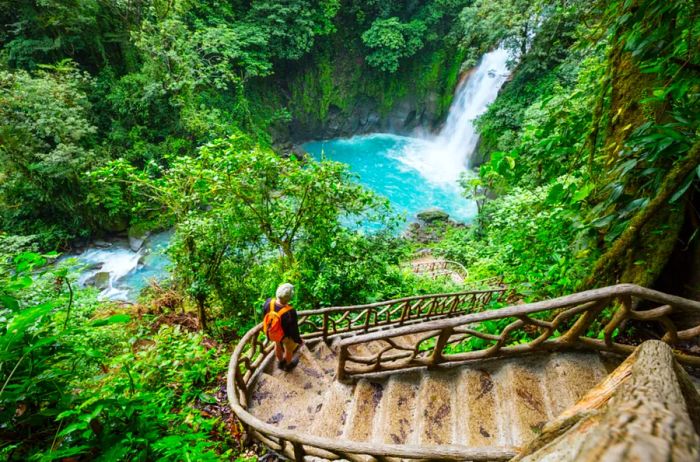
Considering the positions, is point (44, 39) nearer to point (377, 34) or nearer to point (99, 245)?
point (99, 245)

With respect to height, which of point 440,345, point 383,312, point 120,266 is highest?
point 440,345

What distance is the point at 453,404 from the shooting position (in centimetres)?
279

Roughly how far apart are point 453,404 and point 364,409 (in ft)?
2.79

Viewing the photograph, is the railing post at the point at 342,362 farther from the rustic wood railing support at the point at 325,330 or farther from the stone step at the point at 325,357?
the rustic wood railing support at the point at 325,330

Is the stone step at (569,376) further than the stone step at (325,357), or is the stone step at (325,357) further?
the stone step at (325,357)

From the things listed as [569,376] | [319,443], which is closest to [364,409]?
[319,443]

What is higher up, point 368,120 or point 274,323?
point 368,120

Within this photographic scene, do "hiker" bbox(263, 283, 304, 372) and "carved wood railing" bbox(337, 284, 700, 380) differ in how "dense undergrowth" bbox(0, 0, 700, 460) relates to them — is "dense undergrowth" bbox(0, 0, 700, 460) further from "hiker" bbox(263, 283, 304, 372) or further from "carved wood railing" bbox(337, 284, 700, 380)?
"hiker" bbox(263, 283, 304, 372)

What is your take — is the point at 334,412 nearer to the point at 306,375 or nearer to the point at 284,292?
the point at 306,375

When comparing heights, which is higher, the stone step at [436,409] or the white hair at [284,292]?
the white hair at [284,292]

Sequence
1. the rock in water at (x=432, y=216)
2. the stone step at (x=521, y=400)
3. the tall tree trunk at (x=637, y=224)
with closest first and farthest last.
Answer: the tall tree trunk at (x=637, y=224) → the stone step at (x=521, y=400) → the rock in water at (x=432, y=216)

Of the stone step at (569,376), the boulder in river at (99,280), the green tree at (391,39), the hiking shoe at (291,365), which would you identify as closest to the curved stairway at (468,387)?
the stone step at (569,376)

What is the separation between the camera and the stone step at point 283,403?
3408 mm

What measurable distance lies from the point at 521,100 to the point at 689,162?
1579 cm
